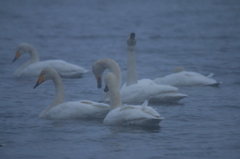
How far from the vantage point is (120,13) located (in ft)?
131

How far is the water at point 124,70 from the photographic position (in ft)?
35.7

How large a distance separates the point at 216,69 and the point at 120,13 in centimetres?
2103

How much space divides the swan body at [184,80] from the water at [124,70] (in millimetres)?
178

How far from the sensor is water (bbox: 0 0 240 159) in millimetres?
10891

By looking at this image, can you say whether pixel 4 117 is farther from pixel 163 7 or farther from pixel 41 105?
pixel 163 7

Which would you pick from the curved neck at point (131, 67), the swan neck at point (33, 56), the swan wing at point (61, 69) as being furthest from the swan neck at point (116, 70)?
the swan neck at point (33, 56)

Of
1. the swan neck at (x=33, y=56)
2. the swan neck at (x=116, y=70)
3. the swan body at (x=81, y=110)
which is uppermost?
the swan neck at (x=116, y=70)

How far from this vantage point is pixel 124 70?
19359mm

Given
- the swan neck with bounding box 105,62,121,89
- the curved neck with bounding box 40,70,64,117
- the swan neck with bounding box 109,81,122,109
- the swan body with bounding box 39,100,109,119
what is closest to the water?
the swan body with bounding box 39,100,109,119

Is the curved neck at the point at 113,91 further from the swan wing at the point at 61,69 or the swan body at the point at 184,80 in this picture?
the swan wing at the point at 61,69

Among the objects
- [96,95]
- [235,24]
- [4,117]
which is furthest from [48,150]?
[235,24]

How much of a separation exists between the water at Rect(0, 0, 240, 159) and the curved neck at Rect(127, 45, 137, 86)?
0.89 meters

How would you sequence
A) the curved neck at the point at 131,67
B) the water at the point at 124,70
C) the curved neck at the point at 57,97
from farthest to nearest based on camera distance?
the curved neck at the point at 131,67, the curved neck at the point at 57,97, the water at the point at 124,70

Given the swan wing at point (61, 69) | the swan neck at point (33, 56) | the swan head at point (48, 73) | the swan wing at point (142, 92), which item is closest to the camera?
the swan head at point (48, 73)
